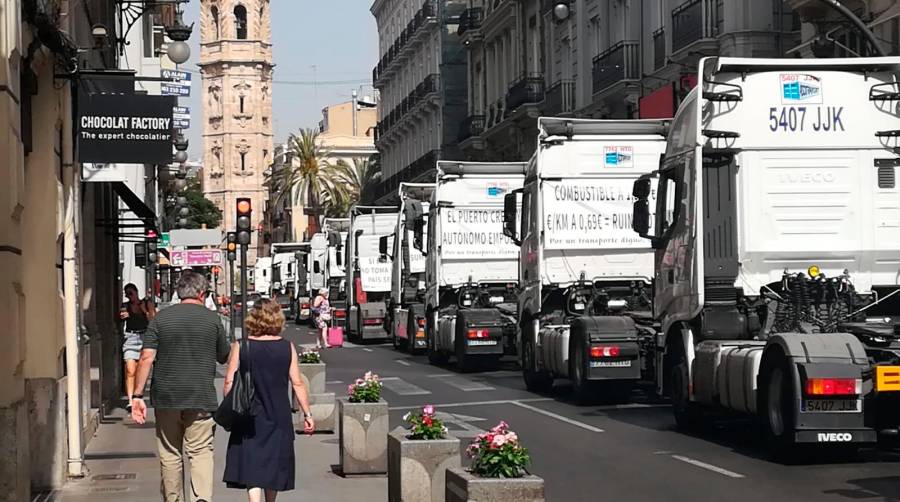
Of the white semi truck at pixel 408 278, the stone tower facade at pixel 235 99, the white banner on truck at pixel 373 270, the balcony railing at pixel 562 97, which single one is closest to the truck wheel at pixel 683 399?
the white semi truck at pixel 408 278

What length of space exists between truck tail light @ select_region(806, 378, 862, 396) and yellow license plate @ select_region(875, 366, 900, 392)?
0.25 m

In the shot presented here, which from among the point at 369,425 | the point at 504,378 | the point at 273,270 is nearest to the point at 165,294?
the point at 273,270

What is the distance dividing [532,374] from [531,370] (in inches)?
3.1

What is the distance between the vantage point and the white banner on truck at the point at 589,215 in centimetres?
2338

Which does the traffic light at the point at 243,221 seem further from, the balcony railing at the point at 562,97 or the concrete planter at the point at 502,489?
A: the balcony railing at the point at 562,97

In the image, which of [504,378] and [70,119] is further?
[504,378]

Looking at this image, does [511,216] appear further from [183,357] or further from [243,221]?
[183,357]

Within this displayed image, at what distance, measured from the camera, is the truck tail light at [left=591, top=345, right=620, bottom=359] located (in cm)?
2075

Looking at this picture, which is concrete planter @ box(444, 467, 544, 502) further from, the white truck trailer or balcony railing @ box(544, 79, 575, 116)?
balcony railing @ box(544, 79, 575, 116)

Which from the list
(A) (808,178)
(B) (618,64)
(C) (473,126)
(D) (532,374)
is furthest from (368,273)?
(A) (808,178)

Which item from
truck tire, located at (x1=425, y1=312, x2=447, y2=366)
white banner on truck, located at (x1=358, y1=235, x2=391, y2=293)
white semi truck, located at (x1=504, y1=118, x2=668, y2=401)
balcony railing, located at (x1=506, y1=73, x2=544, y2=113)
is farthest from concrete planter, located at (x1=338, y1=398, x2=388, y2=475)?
balcony railing, located at (x1=506, y1=73, x2=544, y2=113)

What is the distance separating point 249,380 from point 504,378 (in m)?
18.8

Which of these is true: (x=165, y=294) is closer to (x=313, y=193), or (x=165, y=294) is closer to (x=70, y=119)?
(x=313, y=193)

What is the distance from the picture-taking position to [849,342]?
46.4 ft
